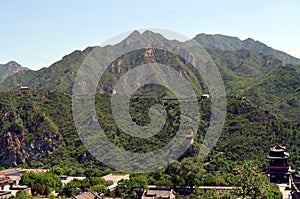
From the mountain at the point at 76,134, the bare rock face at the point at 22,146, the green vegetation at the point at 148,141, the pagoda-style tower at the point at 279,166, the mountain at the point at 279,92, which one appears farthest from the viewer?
the mountain at the point at 279,92

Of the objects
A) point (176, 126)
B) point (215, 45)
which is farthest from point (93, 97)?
point (215, 45)

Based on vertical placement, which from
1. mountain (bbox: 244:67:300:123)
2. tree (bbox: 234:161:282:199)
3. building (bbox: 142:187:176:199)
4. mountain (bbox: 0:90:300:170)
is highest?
mountain (bbox: 244:67:300:123)

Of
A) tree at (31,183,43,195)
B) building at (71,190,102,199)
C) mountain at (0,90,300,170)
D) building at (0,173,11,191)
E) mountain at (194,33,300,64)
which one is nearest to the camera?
building at (71,190,102,199)

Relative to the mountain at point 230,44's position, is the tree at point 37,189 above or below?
below

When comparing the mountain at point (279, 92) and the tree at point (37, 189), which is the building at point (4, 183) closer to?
the tree at point (37, 189)

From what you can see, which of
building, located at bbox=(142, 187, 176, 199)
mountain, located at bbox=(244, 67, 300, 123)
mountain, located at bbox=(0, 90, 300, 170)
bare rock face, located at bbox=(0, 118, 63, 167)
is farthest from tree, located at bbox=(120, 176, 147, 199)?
mountain, located at bbox=(244, 67, 300, 123)

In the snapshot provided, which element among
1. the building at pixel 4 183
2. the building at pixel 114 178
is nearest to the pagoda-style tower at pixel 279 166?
the building at pixel 114 178

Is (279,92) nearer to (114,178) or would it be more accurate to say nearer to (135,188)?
(114,178)

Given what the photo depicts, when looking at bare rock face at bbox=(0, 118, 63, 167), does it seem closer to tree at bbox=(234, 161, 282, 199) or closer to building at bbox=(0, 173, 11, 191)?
building at bbox=(0, 173, 11, 191)

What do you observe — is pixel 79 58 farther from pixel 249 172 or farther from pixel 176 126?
pixel 249 172
